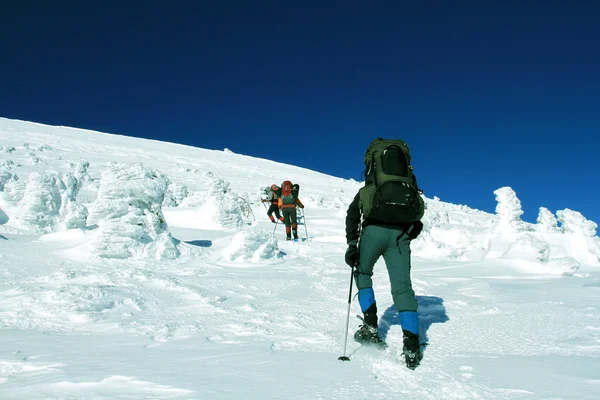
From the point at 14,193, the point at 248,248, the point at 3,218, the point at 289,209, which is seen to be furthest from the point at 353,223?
the point at 14,193

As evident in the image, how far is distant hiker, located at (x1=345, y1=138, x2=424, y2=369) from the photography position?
142 inches

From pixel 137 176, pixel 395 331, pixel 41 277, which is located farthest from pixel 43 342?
pixel 137 176

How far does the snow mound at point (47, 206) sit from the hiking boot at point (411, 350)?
7.01m

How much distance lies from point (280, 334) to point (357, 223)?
1.25 m

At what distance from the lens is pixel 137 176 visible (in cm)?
803

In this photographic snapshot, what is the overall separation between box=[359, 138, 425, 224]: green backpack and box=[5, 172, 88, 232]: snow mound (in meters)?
6.51

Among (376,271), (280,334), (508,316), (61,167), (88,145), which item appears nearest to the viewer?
(280,334)

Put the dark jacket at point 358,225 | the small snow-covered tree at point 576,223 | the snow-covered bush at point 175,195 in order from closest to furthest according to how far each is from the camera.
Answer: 1. the dark jacket at point 358,225
2. the small snow-covered tree at point 576,223
3. the snow-covered bush at point 175,195

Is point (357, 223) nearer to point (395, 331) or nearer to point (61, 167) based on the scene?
point (395, 331)

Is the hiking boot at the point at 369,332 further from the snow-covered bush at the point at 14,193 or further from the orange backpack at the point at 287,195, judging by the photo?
the snow-covered bush at the point at 14,193

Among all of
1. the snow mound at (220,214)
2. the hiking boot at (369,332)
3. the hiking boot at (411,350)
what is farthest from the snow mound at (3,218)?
the hiking boot at (411,350)

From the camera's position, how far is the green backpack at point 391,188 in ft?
11.9

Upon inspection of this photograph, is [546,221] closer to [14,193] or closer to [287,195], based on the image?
[287,195]

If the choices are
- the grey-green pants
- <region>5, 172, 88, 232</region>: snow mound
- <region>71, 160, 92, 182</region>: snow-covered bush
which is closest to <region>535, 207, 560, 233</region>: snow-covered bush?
the grey-green pants
